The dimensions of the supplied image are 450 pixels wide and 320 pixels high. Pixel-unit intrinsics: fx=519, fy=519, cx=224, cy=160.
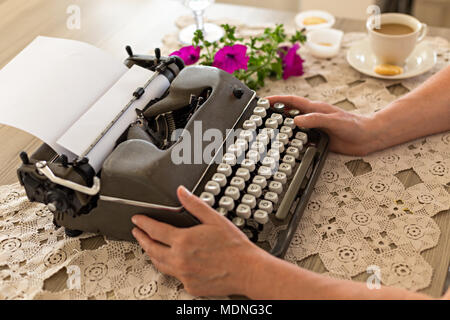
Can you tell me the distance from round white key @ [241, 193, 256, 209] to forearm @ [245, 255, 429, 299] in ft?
0.46

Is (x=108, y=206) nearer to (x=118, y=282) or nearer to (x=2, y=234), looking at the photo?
(x=118, y=282)

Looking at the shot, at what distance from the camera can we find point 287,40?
6.61ft

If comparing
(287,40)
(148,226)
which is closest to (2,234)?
(148,226)

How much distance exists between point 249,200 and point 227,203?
0.06 metres

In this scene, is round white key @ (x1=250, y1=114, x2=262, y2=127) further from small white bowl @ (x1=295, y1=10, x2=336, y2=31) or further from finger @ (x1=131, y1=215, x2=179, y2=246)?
small white bowl @ (x1=295, y1=10, x2=336, y2=31)

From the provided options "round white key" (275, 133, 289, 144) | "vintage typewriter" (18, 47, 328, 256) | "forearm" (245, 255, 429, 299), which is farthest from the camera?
"round white key" (275, 133, 289, 144)

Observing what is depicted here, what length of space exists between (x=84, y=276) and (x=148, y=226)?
22 centimetres

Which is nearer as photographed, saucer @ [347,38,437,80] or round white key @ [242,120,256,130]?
round white key @ [242,120,256,130]

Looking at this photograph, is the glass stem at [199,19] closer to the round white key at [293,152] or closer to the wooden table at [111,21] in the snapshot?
the wooden table at [111,21]

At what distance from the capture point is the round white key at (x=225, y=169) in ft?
4.09

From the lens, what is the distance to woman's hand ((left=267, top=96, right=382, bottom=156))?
1.43 meters

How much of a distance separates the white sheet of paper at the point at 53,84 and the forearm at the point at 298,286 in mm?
542

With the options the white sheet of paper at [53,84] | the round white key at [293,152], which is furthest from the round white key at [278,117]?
the white sheet of paper at [53,84]

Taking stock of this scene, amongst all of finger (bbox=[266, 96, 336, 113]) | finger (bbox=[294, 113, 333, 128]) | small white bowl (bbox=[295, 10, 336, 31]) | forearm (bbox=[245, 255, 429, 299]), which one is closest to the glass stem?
small white bowl (bbox=[295, 10, 336, 31])
